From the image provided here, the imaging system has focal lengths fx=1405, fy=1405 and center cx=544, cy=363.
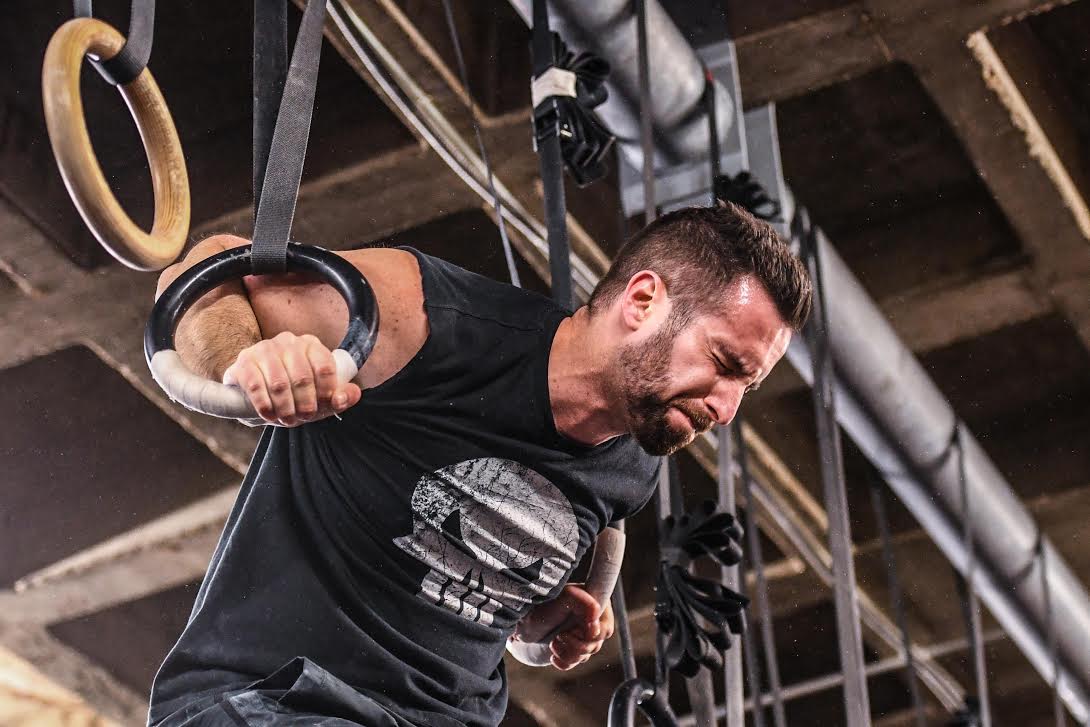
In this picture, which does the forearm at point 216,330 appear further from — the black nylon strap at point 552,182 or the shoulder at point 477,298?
the black nylon strap at point 552,182

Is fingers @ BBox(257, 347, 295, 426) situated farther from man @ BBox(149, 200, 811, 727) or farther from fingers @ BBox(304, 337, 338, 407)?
man @ BBox(149, 200, 811, 727)

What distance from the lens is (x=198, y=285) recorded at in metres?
1.26

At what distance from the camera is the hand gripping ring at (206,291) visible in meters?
1.14

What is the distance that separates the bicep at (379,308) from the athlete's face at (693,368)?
25cm

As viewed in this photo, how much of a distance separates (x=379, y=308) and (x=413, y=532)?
0.23 meters

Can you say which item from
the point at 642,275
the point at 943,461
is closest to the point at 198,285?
the point at 642,275

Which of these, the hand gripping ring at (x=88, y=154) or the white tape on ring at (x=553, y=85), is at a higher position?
the white tape on ring at (x=553, y=85)

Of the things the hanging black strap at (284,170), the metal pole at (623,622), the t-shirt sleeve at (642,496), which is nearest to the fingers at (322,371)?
the hanging black strap at (284,170)

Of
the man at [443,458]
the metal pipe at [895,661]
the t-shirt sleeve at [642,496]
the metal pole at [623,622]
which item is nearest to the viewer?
the man at [443,458]

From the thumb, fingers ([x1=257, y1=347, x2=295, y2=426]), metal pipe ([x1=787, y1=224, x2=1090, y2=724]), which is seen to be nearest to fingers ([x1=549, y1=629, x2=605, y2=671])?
the thumb

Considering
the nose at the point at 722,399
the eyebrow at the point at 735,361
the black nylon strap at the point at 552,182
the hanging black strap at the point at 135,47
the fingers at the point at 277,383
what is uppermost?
the black nylon strap at the point at 552,182

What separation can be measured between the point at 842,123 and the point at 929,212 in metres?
0.54

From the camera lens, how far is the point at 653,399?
5.12ft

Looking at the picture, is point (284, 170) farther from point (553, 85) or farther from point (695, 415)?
point (553, 85)
